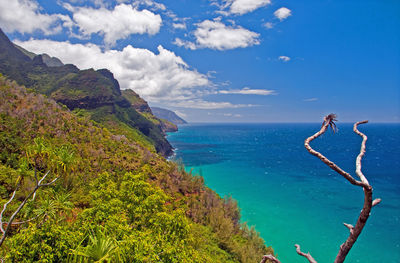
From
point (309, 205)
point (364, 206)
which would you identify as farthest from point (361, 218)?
point (309, 205)

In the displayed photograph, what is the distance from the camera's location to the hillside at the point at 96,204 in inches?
281

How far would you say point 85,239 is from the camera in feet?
26.6

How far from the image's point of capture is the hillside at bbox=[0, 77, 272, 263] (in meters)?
7.13

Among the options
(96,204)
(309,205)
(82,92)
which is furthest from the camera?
(82,92)

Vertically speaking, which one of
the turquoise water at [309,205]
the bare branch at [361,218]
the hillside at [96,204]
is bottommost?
the turquoise water at [309,205]

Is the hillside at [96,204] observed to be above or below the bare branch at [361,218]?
below

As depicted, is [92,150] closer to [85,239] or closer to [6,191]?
[6,191]

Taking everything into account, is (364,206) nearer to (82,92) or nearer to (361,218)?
(361,218)

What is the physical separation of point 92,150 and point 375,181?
83715mm

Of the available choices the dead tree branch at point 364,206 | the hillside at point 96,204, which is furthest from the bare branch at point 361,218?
the hillside at point 96,204

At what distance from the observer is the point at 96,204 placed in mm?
11180

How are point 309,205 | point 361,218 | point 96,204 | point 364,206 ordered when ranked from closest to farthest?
point 364,206, point 361,218, point 96,204, point 309,205

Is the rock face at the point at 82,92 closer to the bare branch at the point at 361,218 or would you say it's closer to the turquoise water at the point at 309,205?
the turquoise water at the point at 309,205

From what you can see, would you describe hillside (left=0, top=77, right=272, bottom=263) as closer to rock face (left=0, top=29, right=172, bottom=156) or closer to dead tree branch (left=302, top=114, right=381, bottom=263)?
dead tree branch (left=302, top=114, right=381, bottom=263)
